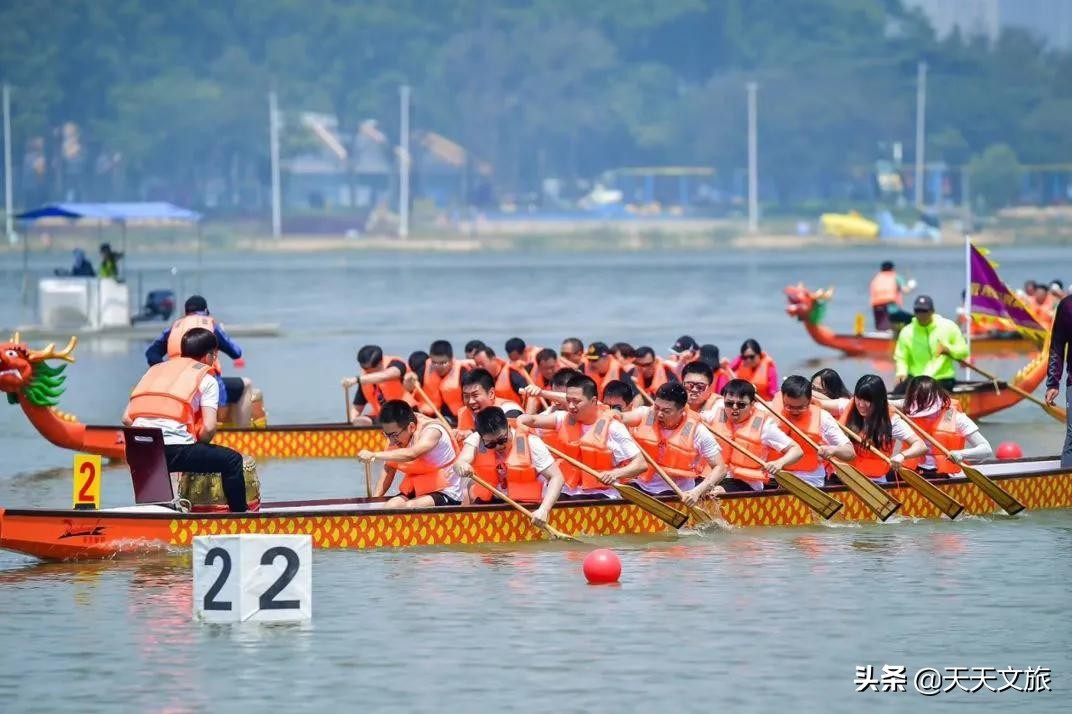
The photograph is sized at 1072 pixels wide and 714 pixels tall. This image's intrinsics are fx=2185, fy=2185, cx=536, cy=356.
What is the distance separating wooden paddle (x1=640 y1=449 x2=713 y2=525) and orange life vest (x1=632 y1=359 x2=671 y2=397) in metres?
4.75

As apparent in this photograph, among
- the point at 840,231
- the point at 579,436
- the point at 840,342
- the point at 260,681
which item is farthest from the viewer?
the point at 840,231

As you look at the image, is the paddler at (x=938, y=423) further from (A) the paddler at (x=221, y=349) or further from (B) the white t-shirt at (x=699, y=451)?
(A) the paddler at (x=221, y=349)

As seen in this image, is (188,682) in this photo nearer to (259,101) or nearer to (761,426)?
(761,426)

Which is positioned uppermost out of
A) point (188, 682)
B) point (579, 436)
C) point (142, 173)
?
point (142, 173)

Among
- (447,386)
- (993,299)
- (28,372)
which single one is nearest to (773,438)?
(447,386)

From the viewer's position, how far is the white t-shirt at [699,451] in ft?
61.1


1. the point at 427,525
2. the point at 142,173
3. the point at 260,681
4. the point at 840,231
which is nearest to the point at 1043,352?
the point at 427,525

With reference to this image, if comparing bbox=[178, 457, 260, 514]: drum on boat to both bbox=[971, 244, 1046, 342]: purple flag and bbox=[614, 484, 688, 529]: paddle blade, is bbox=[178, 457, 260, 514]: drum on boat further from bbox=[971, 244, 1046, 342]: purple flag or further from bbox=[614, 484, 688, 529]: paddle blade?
bbox=[971, 244, 1046, 342]: purple flag

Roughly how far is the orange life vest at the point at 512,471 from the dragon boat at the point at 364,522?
0.24 m

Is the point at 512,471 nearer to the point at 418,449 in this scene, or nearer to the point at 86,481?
the point at 418,449

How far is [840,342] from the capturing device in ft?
134

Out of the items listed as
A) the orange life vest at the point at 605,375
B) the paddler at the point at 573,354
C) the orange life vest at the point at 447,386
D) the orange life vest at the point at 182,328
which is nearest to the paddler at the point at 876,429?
the orange life vest at the point at 605,375

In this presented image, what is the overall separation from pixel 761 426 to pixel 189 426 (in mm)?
5007

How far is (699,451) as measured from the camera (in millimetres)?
18688
